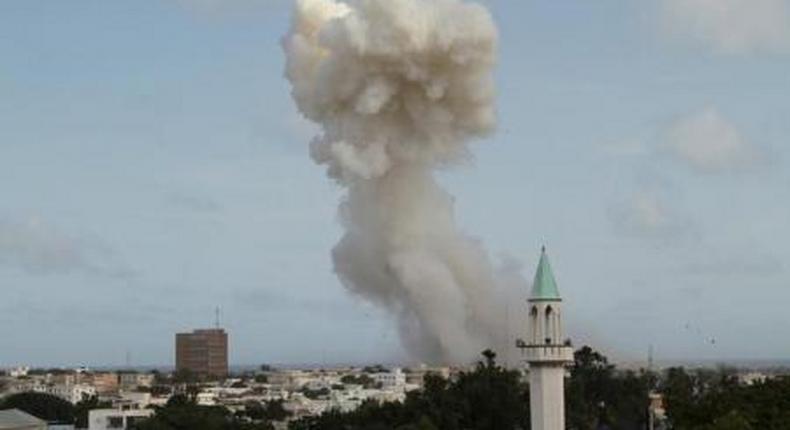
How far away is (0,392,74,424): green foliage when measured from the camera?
10650cm

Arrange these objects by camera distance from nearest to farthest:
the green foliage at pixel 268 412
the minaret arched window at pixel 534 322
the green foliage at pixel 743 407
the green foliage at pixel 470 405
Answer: the green foliage at pixel 743 407
the minaret arched window at pixel 534 322
the green foliage at pixel 470 405
the green foliage at pixel 268 412

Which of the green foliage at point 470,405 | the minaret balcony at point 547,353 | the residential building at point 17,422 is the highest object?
the minaret balcony at point 547,353

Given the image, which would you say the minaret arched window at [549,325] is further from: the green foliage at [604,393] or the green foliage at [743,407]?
the green foliage at [604,393]

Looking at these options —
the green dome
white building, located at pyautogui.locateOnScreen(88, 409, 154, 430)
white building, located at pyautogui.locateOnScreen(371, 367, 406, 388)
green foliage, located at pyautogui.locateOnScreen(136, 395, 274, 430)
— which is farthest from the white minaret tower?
white building, located at pyautogui.locateOnScreen(371, 367, 406, 388)

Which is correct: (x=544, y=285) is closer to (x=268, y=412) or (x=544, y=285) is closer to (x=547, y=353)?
(x=547, y=353)

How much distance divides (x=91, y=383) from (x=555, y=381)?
147500 millimetres

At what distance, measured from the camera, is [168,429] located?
6394 centimetres

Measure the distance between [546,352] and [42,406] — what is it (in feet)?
246

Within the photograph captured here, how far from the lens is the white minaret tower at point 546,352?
41.0 metres

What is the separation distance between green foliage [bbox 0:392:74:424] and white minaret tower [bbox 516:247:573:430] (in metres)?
67.9

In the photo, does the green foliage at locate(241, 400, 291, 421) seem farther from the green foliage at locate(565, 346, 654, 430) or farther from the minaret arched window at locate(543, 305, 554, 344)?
the minaret arched window at locate(543, 305, 554, 344)

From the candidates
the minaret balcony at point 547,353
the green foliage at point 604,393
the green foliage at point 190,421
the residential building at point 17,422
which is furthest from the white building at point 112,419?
the minaret balcony at point 547,353

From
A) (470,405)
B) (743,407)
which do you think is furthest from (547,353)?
(470,405)

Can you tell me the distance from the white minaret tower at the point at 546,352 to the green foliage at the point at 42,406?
67.9 meters
